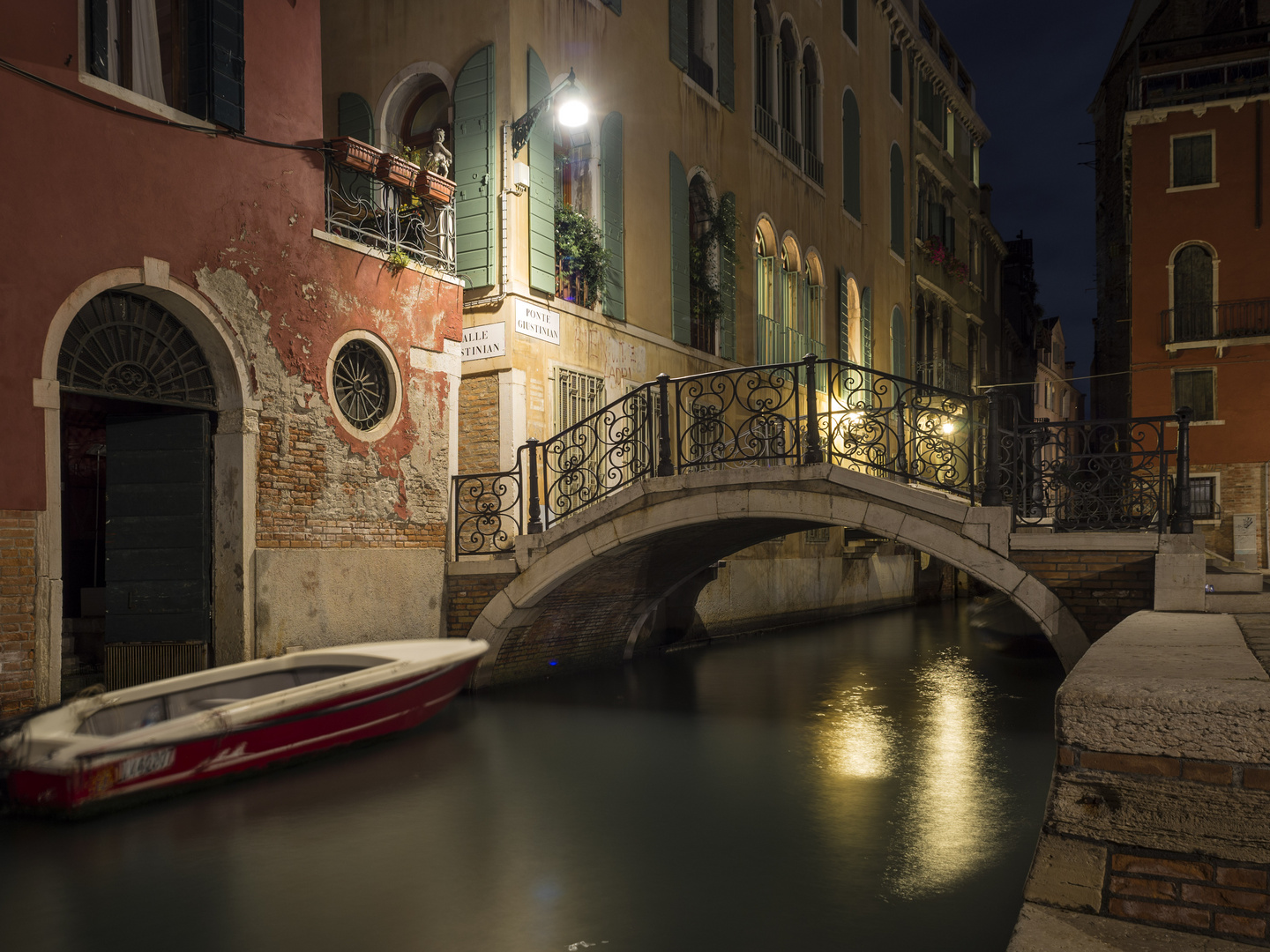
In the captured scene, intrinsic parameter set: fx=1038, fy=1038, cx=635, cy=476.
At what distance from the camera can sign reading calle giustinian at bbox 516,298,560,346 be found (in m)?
9.25

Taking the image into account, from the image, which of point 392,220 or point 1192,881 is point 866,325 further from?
point 1192,881

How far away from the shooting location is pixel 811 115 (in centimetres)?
1588

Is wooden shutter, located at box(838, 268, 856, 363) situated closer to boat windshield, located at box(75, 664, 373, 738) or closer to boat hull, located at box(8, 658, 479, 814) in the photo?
boat hull, located at box(8, 658, 479, 814)

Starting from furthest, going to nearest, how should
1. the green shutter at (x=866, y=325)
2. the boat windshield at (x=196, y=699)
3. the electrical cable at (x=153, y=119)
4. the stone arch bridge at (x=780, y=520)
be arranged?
the green shutter at (x=866, y=325)
the stone arch bridge at (x=780, y=520)
the electrical cable at (x=153, y=119)
the boat windshield at (x=196, y=699)

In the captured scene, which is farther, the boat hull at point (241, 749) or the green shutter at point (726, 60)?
the green shutter at point (726, 60)

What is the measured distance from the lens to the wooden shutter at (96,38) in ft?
20.2

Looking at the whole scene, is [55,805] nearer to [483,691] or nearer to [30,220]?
[30,220]

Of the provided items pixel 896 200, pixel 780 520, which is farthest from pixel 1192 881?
pixel 896 200

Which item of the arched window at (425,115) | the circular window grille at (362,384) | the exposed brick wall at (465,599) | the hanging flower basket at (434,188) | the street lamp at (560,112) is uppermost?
the arched window at (425,115)

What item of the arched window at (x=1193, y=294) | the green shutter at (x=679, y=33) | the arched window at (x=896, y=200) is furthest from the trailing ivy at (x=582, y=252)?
the arched window at (x=1193, y=294)

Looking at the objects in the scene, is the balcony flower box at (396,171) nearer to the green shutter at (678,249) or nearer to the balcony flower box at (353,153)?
the balcony flower box at (353,153)

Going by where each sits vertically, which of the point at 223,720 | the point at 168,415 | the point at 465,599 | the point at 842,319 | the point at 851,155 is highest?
the point at 851,155

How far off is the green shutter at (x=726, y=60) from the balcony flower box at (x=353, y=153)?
20.2 ft

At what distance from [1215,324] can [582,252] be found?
13.8 metres
